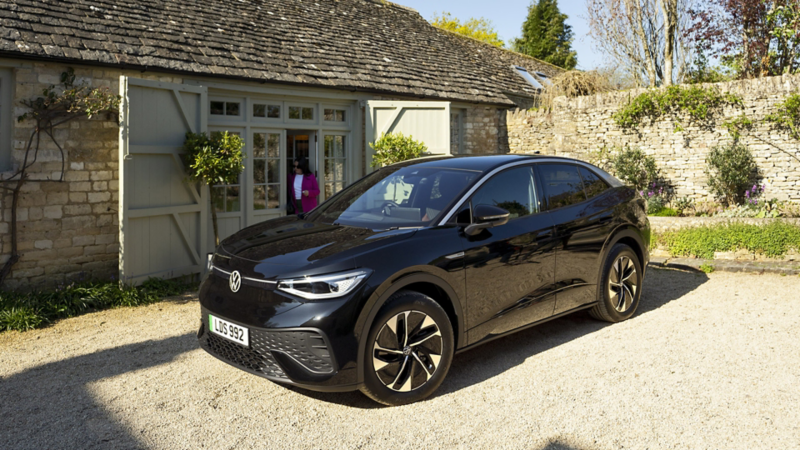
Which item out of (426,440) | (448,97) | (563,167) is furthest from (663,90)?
(426,440)

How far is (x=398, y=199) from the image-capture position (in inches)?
193

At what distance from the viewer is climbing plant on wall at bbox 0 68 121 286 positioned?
A: 6941 millimetres

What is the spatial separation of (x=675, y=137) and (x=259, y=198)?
27.8 ft

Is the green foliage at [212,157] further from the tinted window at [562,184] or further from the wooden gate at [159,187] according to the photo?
the tinted window at [562,184]

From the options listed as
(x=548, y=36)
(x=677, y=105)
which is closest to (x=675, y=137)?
(x=677, y=105)

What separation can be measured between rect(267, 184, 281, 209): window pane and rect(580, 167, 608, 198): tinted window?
225 inches

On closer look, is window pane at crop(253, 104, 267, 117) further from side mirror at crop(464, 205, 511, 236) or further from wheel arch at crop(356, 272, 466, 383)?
wheel arch at crop(356, 272, 466, 383)

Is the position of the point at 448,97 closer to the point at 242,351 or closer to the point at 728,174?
the point at 728,174

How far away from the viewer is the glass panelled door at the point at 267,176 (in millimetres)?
9773

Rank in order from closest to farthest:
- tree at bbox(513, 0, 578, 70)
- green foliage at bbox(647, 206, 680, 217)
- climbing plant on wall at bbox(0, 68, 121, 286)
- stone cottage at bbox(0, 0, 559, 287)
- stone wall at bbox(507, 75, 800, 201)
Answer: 1. climbing plant on wall at bbox(0, 68, 121, 286)
2. stone cottage at bbox(0, 0, 559, 287)
3. stone wall at bbox(507, 75, 800, 201)
4. green foliage at bbox(647, 206, 680, 217)
5. tree at bbox(513, 0, 578, 70)

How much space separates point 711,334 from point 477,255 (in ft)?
8.76

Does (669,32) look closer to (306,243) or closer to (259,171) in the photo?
(259,171)

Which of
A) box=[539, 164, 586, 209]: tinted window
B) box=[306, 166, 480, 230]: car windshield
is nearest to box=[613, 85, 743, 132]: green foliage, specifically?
box=[539, 164, 586, 209]: tinted window

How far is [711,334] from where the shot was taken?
18.1 feet
